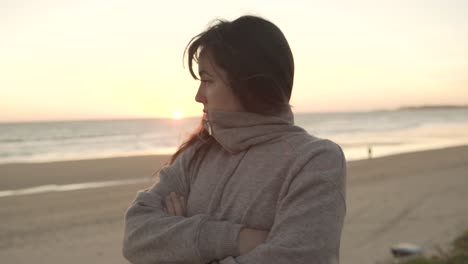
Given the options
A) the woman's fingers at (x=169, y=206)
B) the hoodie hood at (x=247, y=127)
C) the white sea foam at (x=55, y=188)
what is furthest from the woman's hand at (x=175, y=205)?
the white sea foam at (x=55, y=188)

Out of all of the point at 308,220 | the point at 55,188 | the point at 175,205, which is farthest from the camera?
the point at 55,188

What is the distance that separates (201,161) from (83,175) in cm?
1386

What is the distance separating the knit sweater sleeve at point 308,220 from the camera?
1523 millimetres

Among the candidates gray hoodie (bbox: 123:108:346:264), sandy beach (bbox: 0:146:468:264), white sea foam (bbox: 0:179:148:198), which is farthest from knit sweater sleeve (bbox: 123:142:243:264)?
white sea foam (bbox: 0:179:148:198)

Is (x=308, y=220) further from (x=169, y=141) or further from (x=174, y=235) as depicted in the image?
(x=169, y=141)

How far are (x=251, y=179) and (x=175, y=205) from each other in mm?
361

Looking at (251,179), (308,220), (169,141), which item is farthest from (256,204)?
(169,141)

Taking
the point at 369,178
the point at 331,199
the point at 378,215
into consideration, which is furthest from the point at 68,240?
the point at 369,178

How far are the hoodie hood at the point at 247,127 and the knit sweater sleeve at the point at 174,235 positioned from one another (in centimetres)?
29

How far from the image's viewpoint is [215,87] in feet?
5.62

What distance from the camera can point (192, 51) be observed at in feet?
5.87

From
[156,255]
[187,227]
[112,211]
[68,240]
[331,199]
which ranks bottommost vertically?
[112,211]

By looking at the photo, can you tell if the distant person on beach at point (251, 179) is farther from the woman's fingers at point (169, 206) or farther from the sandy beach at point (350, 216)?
the sandy beach at point (350, 216)

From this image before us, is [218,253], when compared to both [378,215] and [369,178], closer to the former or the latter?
[378,215]
